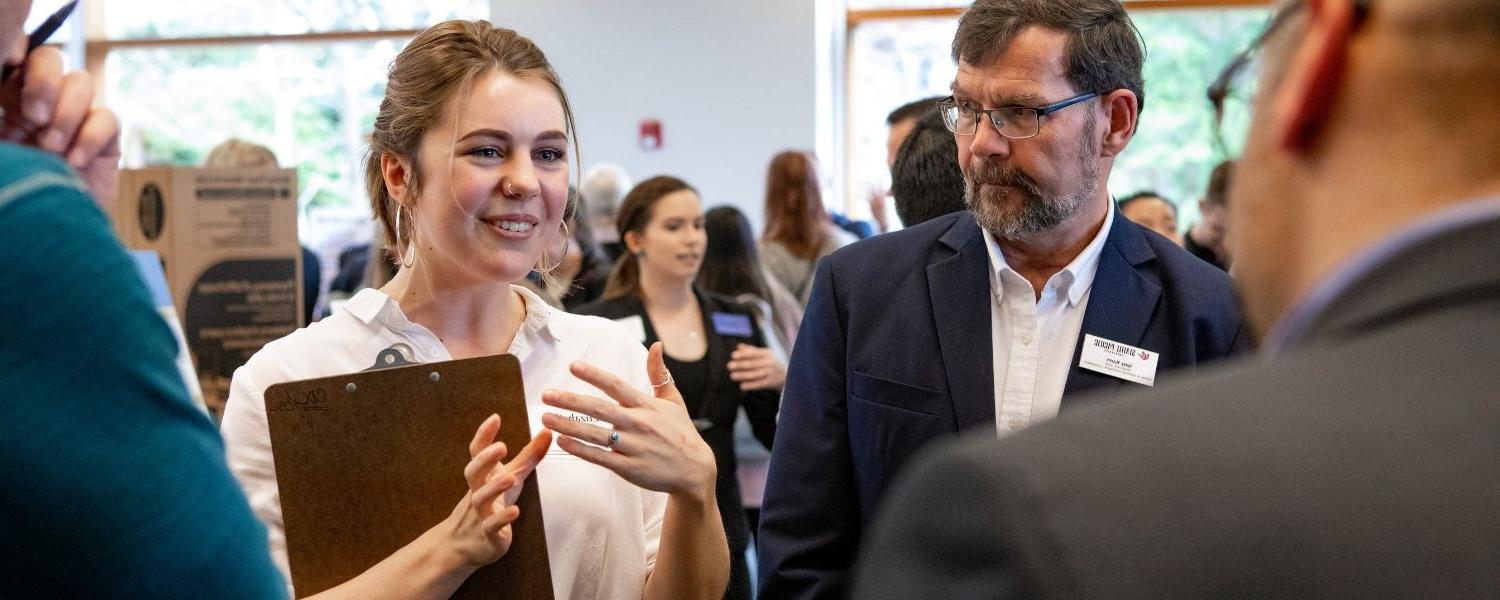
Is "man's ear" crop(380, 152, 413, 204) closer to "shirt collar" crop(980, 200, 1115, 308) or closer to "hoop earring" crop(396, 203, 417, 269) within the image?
"hoop earring" crop(396, 203, 417, 269)

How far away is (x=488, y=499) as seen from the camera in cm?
148

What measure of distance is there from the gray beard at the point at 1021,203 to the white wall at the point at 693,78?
A: 6272 millimetres

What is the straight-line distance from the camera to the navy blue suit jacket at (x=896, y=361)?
1.80m

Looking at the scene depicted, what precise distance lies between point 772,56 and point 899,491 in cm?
771

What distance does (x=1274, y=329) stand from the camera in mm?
667

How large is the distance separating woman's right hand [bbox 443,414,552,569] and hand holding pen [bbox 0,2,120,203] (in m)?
0.58

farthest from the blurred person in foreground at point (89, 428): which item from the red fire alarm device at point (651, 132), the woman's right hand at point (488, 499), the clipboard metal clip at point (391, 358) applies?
the red fire alarm device at point (651, 132)

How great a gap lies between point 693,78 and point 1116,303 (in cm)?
665

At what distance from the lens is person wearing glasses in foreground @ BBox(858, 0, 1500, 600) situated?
554 mm

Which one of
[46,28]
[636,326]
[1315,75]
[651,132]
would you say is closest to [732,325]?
[636,326]

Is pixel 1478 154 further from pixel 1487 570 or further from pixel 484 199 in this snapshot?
pixel 484 199

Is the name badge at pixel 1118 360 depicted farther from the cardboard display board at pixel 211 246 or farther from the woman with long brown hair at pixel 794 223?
the woman with long brown hair at pixel 794 223

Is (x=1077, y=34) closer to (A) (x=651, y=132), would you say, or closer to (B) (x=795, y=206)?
(B) (x=795, y=206)

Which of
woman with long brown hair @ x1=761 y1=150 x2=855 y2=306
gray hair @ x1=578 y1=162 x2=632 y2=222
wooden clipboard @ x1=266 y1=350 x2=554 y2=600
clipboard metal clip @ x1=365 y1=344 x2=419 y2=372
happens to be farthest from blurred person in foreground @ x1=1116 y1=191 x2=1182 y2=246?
wooden clipboard @ x1=266 y1=350 x2=554 y2=600
